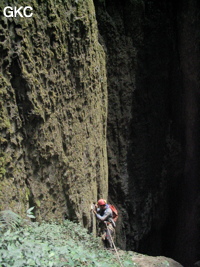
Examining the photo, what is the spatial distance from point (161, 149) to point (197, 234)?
348cm

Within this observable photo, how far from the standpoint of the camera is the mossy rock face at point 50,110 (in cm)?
439

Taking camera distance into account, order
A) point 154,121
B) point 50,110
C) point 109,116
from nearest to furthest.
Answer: point 50,110, point 109,116, point 154,121

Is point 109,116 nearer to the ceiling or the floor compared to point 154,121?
nearer to the ceiling

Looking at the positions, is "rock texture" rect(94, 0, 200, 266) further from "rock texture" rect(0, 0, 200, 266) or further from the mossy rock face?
the mossy rock face

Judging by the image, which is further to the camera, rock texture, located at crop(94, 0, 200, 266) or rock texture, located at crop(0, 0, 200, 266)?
rock texture, located at crop(94, 0, 200, 266)

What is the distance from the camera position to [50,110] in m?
5.31

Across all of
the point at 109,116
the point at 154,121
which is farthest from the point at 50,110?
the point at 154,121

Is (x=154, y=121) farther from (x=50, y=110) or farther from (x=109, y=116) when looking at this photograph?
(x=50, y=110)

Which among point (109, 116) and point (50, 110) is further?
point (109, 116)

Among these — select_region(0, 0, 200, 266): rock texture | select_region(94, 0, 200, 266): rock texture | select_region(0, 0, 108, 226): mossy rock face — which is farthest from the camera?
select_region(94, 0, 200, 266): rock texture

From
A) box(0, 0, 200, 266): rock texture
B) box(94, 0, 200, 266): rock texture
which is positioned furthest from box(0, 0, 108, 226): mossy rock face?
box(94, 0, 200, 266): rock texture

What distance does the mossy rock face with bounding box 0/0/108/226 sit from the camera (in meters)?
4.39

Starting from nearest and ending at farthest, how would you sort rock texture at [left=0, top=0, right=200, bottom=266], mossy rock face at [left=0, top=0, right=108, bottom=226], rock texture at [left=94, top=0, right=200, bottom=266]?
mossy rock face at [left=0, top=0, right=108, bottom=226] → rock texture at [left=0, top=0, right=200, bottom=266] → rock texture at [left=94, top=0, right=200, bottom=266]

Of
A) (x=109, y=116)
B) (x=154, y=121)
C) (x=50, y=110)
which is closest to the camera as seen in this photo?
(x=50, y=110)
